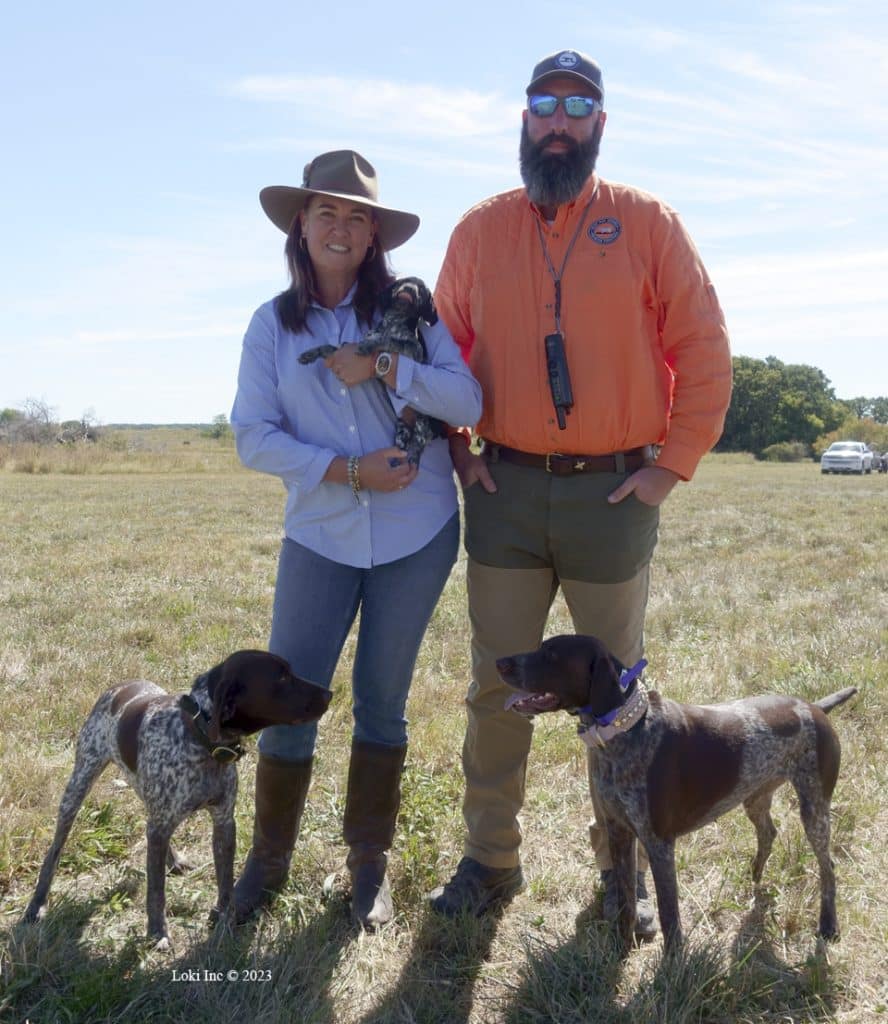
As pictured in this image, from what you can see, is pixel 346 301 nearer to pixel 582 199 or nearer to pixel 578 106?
pixel 582 199

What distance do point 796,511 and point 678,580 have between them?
8.99m

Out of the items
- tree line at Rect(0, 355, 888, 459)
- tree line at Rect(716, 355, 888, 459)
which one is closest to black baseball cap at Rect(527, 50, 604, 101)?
tree line at Rect(0, 355, 888, 459)

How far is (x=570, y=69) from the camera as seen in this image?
3350 millimetres

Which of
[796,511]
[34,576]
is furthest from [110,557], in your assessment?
[796,511]

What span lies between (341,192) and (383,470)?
1.05 meters

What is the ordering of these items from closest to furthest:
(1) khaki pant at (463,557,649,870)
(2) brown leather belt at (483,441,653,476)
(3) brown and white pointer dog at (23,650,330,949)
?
(3) brown and white pointer dog at (23,650,330,949), (2) brown leather belt at (483,441,653,476), (1) khaki pant at (463,557,649,870)

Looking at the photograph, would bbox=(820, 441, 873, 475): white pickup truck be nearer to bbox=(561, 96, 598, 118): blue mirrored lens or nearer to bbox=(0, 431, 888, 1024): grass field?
bbox=(0, 431, 888, 1024): grass field

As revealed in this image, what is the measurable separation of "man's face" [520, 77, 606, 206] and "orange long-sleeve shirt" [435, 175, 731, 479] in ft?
0.25

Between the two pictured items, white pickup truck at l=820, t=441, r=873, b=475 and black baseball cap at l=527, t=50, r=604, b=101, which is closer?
black baseball cap at l=527, t=50, r=604, b=101

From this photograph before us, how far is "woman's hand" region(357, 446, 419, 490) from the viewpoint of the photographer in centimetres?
336

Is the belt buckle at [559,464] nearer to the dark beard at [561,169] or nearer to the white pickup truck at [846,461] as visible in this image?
the dark beard at [561,169]

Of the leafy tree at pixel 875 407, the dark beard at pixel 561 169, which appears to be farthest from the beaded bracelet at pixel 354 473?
Result: the leafy tree at pixel 875 407

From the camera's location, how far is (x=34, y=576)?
949cm

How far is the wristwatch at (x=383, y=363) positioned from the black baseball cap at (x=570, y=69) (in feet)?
3.81
